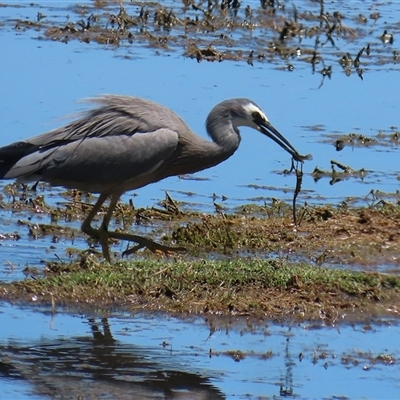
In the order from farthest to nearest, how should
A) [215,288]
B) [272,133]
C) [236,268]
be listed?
[272,133]
[236,268]
[215,288]

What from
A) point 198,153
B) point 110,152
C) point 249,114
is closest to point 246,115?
point 249,114

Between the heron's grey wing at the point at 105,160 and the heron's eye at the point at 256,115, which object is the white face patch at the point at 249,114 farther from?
the heron's grey wing at the point at 105,160

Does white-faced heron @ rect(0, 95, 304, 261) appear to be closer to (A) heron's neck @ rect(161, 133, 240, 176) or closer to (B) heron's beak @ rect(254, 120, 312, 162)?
(A) heron's neck @ rect(161, 133, 240, 176)

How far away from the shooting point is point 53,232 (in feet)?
32.6

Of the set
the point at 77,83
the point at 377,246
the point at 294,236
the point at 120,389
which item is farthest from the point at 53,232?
the point at 77,83

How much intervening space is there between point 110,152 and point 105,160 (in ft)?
0.22

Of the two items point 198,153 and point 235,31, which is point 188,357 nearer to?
point 198,153

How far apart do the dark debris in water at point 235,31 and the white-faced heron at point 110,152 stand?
21.4 feet

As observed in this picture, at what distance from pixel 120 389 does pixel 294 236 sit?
11.4ft

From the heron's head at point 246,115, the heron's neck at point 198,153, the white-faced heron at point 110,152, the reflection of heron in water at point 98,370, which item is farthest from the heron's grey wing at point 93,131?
the reflection of heron in water at point 98,370

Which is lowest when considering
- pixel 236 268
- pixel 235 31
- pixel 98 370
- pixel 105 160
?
pixel 98 370

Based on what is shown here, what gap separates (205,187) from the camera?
11.6 meters

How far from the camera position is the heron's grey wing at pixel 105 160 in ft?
29.8

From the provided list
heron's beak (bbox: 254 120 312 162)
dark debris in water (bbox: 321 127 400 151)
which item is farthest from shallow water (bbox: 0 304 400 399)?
dark debris in water (bbox: 321 127 400 151)
